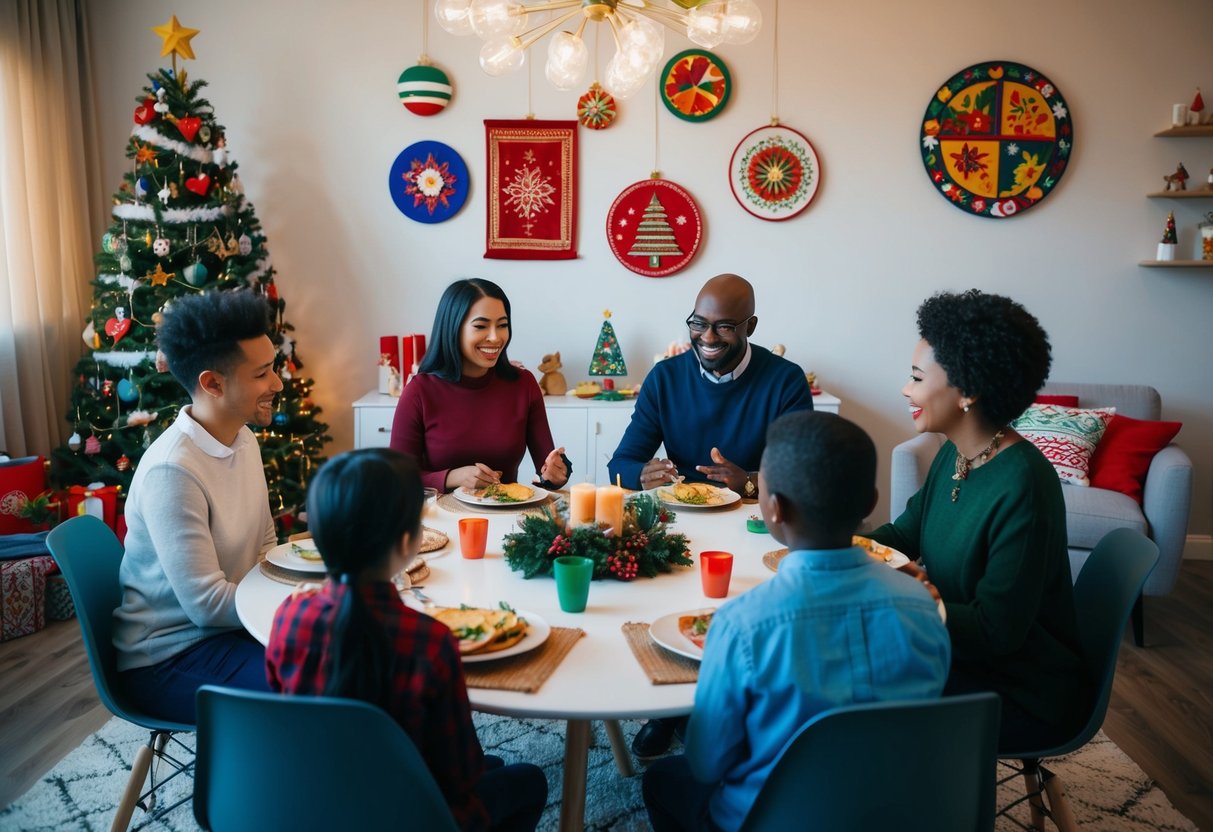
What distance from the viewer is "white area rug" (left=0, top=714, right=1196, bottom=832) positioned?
2.17 metres

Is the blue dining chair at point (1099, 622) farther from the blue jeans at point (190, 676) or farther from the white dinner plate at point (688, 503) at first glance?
the blue jeans at point (190, 676)

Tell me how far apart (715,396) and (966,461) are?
1104 millimetres

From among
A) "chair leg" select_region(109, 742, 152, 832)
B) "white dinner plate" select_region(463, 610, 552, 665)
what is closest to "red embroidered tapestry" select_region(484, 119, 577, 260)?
"chair leg" select_region(109, 742, 152, 832)

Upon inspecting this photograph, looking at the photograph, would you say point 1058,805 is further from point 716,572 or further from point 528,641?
point 528,641

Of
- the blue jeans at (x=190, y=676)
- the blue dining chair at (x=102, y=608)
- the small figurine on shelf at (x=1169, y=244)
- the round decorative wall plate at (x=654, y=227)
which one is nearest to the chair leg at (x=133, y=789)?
the blue dining chair at (x=102, y=608)

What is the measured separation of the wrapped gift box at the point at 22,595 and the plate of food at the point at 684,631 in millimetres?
2631

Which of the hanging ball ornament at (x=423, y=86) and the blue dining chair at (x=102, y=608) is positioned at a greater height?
the hanging ball ornament at (x=423, y=86)

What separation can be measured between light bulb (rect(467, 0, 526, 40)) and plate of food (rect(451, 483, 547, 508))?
3.74 feet

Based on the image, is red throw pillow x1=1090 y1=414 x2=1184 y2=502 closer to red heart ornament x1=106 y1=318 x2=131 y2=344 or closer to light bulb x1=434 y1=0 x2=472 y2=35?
light bulb x1=434 y1=0 x2=472 y2=35

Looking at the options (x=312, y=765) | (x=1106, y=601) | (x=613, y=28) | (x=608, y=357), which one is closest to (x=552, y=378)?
(x=608, y=357)

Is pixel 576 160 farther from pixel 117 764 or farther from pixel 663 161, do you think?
pixel 117 764

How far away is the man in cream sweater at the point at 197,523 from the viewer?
174cm

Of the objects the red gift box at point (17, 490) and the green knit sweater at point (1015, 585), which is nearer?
the green knit sweater at point (1015, 585)

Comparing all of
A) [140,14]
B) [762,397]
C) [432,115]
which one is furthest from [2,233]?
[762,397]
